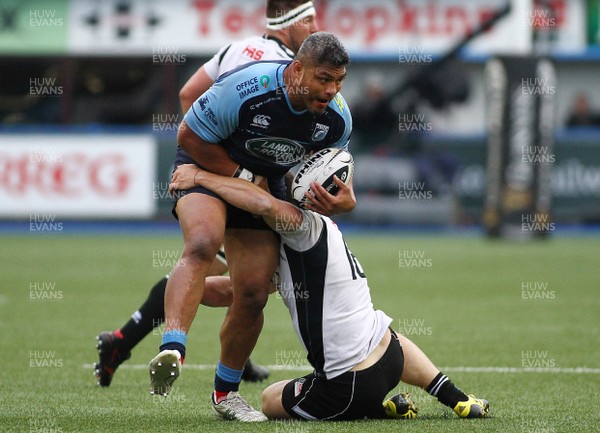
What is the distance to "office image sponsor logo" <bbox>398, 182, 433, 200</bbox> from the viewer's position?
22.3 meters

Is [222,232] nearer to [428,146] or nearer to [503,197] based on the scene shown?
[503,197]

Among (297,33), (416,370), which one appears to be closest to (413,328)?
(297,33)

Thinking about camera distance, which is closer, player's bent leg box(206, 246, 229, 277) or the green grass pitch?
the green grass pitch

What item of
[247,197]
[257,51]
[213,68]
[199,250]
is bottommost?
[199,250]

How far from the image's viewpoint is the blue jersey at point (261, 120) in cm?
582

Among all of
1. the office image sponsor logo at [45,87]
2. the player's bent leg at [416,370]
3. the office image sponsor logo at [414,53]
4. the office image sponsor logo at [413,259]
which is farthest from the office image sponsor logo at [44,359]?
the office image sponsor logo at [414,53]

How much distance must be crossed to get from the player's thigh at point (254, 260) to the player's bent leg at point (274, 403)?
0.48m

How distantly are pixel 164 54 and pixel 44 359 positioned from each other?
18226 millimetres

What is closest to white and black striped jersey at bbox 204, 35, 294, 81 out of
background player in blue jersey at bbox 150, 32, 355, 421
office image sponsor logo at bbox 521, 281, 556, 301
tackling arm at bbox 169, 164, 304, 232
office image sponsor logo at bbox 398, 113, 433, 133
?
background player in blue jersey at bbox 150, 32, 355, 421

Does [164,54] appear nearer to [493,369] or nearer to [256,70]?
[493,369]

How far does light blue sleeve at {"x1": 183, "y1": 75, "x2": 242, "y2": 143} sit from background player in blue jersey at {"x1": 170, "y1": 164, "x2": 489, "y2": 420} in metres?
0.26

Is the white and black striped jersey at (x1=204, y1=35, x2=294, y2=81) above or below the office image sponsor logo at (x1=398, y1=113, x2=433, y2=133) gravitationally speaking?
above

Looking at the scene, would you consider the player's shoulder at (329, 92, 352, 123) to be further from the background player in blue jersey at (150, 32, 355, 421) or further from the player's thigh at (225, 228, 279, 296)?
the player's thigh at (225, 228, 279, 296)

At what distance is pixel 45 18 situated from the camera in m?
26.6
